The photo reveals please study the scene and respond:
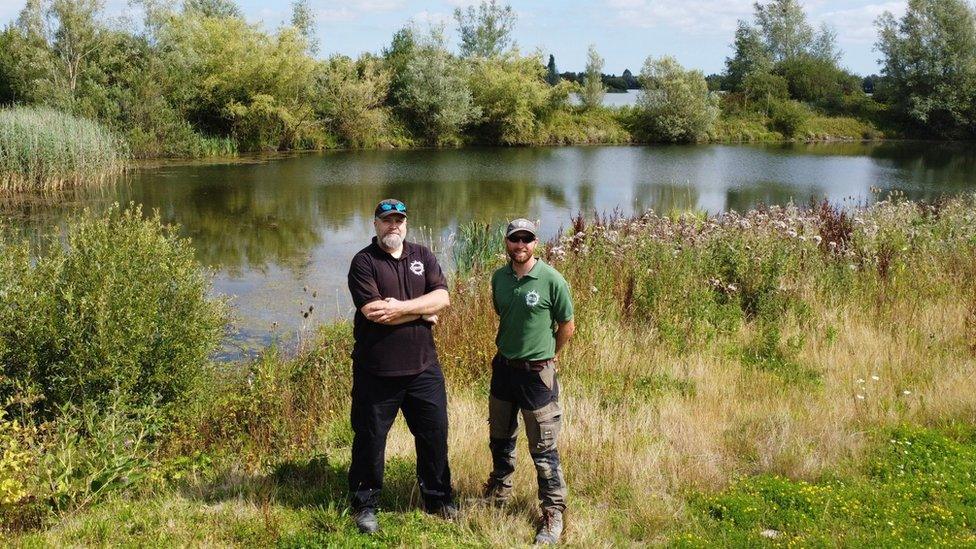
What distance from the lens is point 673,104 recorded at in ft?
158

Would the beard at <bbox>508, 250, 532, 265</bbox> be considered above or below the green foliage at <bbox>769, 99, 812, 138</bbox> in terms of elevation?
below

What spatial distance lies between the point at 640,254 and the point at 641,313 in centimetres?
102

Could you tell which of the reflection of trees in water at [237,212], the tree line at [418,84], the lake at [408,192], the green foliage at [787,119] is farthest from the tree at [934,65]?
the reflection of trees in water at [237,212]

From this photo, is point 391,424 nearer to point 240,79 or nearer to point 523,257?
point 523,257

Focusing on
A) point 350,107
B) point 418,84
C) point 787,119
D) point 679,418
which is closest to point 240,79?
point 350,107

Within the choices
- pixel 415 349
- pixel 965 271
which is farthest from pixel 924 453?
pixel 965 271

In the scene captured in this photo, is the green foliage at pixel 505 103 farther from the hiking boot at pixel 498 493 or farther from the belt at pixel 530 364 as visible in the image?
the belt at pixel 530 364

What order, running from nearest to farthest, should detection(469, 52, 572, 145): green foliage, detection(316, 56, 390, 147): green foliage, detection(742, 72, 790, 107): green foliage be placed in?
detection(316, 56, 390, 147): green foliage, detection(469, 52, 572, 145): green foliage, detection(742, 72, 790, 107): green foliage

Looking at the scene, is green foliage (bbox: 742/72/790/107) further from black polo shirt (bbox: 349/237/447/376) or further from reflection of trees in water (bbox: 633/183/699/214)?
black polo shirt (bbox: 349/237/447/376)

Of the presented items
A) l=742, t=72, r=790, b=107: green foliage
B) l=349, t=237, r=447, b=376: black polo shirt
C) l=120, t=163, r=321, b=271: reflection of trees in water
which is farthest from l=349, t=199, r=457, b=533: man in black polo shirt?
l=742, t=72, r=790, b=107: green foliage

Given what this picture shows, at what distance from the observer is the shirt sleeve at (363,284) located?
3.83 m

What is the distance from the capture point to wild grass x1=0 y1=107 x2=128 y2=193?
64.0 ft

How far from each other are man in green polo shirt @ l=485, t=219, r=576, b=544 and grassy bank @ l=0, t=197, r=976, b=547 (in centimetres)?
25

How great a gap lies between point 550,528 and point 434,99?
39468mm
